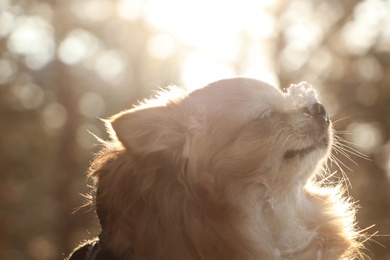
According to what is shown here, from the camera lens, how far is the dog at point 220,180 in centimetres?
388

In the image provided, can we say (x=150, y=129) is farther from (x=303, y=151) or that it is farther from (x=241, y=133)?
(x=303, y=151)

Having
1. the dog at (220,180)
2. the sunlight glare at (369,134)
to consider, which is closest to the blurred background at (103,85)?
the sunlight glare at (369,134)

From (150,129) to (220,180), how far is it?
0.62 meters

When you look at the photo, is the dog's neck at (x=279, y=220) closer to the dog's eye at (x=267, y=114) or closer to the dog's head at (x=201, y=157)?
the dog's head at (x=201, y=157)

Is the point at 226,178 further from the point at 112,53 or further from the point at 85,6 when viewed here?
the point at 112,53

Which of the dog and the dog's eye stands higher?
the dog's eye

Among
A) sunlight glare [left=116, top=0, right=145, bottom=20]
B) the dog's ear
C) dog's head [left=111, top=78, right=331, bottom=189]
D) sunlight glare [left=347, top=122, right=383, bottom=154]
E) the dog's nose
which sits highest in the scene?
sunlight glare [left=347, top=122, right=383, bottom=154]

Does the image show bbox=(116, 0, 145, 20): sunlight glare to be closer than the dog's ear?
No

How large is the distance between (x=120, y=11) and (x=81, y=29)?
1.41m

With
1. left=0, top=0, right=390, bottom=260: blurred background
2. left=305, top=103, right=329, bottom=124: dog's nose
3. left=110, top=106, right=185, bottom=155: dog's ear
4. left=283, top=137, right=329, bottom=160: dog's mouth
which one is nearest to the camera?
left=110, top=106, right=185, bottom=155: dog's ear

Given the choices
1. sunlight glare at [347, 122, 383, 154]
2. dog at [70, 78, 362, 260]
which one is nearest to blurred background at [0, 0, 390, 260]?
sunlight glare at [347, 122, 383, 154]

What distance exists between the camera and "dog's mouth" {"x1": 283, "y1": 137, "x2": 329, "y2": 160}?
4359 mm

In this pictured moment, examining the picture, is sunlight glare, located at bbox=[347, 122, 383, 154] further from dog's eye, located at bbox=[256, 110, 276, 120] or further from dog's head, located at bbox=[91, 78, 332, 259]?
dog's eye, located at bbox=[256, 110, 276, 120]

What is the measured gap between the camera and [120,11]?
20234mm
